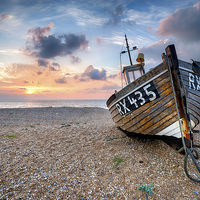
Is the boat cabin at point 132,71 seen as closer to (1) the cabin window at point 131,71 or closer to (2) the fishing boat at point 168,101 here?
(1) the cabin window at point 131,71

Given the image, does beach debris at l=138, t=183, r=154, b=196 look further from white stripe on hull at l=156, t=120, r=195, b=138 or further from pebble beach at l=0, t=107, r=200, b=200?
white stripe on hull at l=156, t=120, r=195, b=138

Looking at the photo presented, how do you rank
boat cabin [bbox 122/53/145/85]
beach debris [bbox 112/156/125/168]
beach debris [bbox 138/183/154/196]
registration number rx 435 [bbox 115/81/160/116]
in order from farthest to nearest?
1. boat cabin [bbox 122/53/145/85]
2. beach debris [bbox 112/156/125/168]
3. registration number rx 435 [bbox 115/81/160/116]
4. beach debris [bbox 138/183/154/196]

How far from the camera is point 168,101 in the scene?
4.24 m

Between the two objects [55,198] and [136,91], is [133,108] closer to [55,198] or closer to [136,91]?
[136,91]

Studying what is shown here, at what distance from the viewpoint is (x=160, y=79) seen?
4262 mm

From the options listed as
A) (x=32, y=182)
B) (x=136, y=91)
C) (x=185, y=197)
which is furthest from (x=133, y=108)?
(x=32, y=182)

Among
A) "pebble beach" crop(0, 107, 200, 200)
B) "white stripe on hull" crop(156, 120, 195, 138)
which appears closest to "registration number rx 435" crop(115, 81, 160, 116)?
"white stripe on hull" crop(156, 120, 195, 138)

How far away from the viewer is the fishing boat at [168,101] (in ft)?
13.3

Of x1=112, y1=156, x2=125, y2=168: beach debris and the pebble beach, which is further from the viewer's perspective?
x1=112, y1=156, x2=125, y2=168: beach debris

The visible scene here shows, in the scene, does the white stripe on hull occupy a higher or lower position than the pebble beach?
higher

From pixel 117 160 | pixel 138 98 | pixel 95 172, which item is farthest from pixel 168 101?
pixel 95 172

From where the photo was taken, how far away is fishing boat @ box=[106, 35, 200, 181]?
4047 millimetres

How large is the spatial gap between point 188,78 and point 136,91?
1.79 metres

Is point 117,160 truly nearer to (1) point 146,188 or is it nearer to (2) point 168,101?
(1) point 146,188
